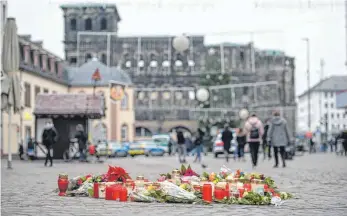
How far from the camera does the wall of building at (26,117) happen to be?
47.9m

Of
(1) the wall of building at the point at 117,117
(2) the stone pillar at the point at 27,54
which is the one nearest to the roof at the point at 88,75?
(1) the wall of building at the point at 117,117

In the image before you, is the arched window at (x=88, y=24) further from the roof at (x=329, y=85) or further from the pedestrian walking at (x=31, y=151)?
the roof at (x=329, y=85)

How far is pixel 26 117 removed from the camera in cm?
4838

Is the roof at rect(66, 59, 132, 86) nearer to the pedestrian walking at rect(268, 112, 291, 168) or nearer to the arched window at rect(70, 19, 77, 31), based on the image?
the arched window at rect(70, 19, 77, 31)

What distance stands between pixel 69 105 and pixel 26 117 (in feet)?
50.1

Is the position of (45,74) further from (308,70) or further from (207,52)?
→ (207,52)

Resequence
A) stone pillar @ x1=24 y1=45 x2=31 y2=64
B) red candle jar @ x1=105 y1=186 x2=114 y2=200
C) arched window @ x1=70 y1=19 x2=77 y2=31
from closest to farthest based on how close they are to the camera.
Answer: red candle jar @ x1=105 y1=186 x2=114 y2=200 → stone pillar @ x1=24 y1=45 x2=31 y2=64 → arched window @ x1=70 y1=19 x2=77 y2=31

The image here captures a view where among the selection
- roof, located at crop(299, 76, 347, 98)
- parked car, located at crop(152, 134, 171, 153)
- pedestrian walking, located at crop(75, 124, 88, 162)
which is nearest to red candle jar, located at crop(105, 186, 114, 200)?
pedestrian walking, located at crop(75, 124, 88, 162)

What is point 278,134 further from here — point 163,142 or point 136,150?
point 163,142

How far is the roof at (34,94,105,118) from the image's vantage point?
110ft

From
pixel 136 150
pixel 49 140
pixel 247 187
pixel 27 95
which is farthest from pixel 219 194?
pixel 136 150

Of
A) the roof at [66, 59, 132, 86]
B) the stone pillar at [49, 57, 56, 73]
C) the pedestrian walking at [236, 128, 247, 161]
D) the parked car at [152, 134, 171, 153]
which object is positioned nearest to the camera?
the pedestrian walking at [236, 128, 247, 161]

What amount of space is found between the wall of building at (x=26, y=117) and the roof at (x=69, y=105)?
8.96 m

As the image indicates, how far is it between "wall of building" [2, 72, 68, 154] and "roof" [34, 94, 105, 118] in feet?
29.4
